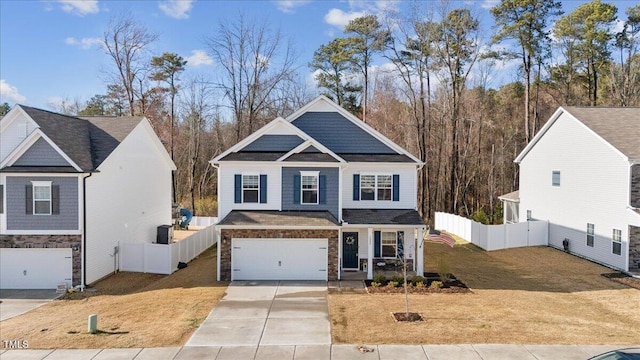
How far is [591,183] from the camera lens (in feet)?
71.3

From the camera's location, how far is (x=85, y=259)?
59.4ft

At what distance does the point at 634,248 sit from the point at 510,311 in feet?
32.9

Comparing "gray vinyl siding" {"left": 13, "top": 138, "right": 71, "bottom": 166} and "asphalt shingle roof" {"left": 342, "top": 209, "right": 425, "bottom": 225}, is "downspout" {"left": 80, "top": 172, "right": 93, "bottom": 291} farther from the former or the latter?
"asphalt shingle roof" {"left": 342, "top": 209, "right": 425, "bottom": 225}

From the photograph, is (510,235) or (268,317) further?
(510,235)

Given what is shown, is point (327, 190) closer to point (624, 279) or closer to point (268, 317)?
point (268, 317)

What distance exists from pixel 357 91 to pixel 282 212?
75.8 ft

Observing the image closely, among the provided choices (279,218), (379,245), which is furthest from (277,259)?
(379,245)

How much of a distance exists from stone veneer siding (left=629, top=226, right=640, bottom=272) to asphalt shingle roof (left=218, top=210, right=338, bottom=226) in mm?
13725

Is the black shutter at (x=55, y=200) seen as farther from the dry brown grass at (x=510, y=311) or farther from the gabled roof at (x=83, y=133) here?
the dry brown grass at (x=510, y=311)

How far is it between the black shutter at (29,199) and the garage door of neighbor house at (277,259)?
28.3 ft

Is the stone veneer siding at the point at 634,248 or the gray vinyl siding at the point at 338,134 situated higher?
the gray vinyl siding at the point at 338,134

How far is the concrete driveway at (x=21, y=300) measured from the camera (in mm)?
15078

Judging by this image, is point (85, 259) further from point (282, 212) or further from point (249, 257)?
point (282, 212)

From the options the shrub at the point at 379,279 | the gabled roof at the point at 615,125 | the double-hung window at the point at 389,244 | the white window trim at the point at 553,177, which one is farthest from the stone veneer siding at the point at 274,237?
the white window trim at the point at 553,177
